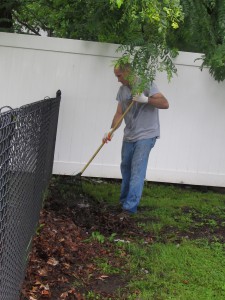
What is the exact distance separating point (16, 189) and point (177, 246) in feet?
8.29

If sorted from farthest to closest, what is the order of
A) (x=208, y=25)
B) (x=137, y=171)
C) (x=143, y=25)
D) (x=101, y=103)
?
(x=101, y=103) → (x=137, y=171) → (x=208, y=25) → (x=143, y=25)

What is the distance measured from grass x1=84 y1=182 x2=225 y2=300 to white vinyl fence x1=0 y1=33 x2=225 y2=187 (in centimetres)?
38

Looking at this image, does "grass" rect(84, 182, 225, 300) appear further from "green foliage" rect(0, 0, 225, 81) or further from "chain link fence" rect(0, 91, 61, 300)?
"green foliage" rect(0, 0, 225, 81)

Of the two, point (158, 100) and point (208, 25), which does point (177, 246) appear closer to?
point (158, 100)

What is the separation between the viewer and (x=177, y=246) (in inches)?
197

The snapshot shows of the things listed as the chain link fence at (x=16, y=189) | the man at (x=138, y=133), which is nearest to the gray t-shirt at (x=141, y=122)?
the man at (x=138, y=133)

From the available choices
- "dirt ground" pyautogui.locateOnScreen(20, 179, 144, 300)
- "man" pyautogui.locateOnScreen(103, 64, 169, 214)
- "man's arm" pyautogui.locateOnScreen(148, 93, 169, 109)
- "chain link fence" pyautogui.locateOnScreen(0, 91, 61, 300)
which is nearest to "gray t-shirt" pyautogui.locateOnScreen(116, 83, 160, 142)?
"man" pyautogui.locateOnScreen(103, 64, 169, 214)

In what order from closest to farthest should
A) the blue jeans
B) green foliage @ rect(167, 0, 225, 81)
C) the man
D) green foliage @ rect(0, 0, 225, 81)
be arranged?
green foliage @ rect(0, 0, 225, 81) < green foliage @ rect(167, 0, 225, 81) < the man < the blue jeans

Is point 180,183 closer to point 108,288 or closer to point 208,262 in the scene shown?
point 208,262

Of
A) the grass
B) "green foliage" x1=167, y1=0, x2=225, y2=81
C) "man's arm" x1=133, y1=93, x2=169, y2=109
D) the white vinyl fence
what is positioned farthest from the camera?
the white vinyl fence

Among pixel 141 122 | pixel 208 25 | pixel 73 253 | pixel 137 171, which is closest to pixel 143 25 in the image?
pixel 208 25

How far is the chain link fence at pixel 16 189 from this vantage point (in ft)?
7.88

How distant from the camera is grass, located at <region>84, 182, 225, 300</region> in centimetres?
404

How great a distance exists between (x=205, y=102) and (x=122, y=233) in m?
2.94
